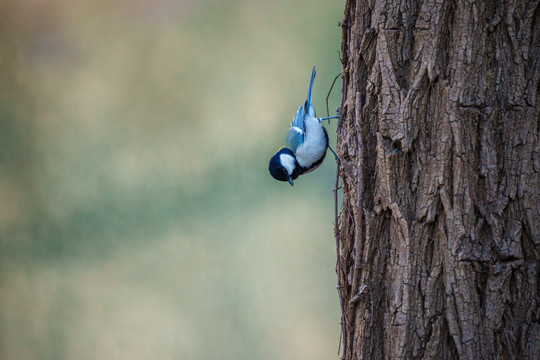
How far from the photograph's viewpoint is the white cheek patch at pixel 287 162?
8.15ft

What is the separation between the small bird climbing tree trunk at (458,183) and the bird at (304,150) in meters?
1.34

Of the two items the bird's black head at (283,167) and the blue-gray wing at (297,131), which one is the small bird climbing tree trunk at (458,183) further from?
the blue-gray wing at (297,131)

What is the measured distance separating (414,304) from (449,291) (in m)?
0.09

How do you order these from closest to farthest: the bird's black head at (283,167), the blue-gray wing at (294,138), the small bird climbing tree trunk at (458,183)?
the small bird climbing tree trunk at (458,183) → the bird's black head at (283,167) → the blue-gray wing at (294,138)

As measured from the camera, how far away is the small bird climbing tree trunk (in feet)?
3.43

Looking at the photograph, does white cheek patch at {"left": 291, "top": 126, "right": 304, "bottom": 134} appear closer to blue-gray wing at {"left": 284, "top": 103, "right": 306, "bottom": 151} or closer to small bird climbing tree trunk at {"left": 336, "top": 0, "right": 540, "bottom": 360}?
blue-gray wing at {"left": 284, "top": 103, "right": 306, "bottom": 151}

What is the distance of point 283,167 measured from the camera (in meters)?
2.47

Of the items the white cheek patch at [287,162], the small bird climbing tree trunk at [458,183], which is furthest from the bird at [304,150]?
the small bird climbing tree trunk at [458,183]

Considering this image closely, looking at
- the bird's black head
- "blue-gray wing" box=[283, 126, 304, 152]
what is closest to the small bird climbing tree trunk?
the bird's black head

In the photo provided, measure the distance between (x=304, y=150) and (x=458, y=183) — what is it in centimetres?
151

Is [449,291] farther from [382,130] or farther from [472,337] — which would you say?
[382,130]

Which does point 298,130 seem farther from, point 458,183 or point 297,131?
point 458,183

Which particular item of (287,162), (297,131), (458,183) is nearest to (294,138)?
(297,131)

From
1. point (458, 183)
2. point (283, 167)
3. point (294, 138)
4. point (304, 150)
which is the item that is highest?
point (294, 138)
